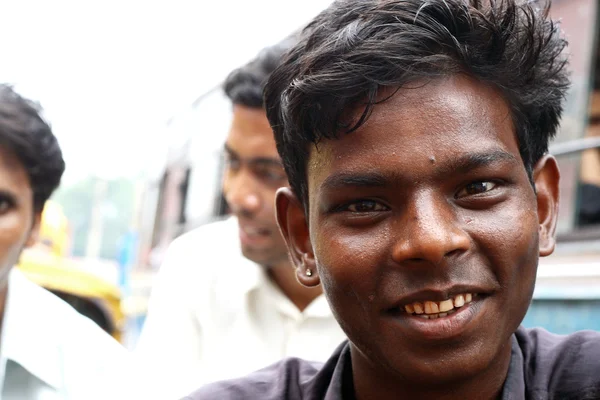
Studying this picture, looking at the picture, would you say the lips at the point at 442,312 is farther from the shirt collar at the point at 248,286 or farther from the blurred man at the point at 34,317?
the shirt collar at the point at 248,286

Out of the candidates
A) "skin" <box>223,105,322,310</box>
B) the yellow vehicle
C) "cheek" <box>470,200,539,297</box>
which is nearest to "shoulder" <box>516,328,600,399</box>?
"cheek" <box>470,200,539,297</box>

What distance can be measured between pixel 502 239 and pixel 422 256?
7.1 inches

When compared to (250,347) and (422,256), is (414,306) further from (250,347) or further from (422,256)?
(250,347)

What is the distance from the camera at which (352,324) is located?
1.58 metres

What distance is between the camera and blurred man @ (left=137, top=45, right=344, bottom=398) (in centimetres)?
276

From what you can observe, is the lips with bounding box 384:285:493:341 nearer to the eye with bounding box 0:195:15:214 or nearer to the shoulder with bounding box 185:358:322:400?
the shoulder with bounding box 185:358:322:400

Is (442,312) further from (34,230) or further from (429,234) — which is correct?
(34,230)

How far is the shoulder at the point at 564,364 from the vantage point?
5.16 ft

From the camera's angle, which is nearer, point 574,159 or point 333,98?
point 333,98

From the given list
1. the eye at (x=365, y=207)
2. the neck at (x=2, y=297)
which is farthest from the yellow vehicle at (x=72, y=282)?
the eye at (x=365, y=207)

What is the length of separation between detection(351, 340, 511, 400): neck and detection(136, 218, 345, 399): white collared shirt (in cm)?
101

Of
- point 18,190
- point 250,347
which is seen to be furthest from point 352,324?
point 250,347

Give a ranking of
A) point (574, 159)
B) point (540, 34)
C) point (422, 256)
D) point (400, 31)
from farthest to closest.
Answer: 1. point (574, 159)
2. point (540, 34)
3. point (400, 31)
4. point (422, 256)

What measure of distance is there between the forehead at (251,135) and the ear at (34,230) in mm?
899
